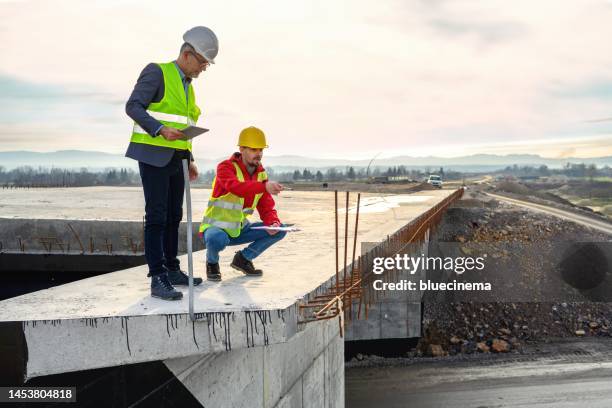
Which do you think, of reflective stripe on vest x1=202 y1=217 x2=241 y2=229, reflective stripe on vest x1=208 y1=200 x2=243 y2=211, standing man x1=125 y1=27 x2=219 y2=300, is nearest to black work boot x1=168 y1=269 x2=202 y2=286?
standing man x1=125 y1=27 x2=219 y2=300

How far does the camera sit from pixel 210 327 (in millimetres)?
4387

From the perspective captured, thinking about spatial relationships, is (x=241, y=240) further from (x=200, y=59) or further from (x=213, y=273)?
(x=200, y=59)

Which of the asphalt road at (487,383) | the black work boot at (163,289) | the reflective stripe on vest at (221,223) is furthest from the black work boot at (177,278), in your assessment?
the asphalt road at (487,383)

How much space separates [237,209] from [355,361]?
1312 centimetres

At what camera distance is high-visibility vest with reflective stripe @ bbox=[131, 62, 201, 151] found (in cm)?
477

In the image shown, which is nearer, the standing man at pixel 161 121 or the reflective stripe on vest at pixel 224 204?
the standing man at pixel 161 121

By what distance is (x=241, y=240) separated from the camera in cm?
605

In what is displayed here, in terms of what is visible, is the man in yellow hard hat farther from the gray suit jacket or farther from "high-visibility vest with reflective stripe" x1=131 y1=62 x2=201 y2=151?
the gray suit jacket

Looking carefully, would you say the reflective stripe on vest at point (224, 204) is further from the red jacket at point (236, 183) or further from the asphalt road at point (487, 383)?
the asphalt road at point (487, 383)

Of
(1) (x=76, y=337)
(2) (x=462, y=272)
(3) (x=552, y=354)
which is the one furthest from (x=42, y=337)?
(2) (x=462, y=272)

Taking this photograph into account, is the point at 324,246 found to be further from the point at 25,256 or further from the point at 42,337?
the point at 25,256

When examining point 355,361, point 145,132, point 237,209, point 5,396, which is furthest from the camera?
point 355,361

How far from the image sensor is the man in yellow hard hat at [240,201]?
17.8ft

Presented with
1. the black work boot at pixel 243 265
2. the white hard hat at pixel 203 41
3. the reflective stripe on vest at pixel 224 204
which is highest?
the white hard hat at pixel 203 41
